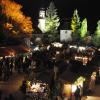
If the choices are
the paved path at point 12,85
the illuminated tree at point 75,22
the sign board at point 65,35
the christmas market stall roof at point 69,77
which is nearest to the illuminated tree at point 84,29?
the illuminated tree at point 75,22

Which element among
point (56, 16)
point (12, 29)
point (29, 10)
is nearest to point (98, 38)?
point (56, 16)

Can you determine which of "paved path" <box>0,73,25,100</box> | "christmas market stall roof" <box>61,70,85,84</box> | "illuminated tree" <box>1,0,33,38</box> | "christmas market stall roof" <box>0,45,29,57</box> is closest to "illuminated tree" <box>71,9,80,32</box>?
"illuminated tree" <box>1,0,33,38</box>

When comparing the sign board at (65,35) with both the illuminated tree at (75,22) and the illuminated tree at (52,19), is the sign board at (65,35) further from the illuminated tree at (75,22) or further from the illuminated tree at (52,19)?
the illuminated tree at (52,19)

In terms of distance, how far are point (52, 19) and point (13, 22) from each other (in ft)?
53.2

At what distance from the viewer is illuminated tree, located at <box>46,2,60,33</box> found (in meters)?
61.0

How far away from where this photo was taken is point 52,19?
203 ft

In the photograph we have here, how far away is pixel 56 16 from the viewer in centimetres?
6241

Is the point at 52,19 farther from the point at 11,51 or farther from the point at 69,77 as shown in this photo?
the point at 69,77

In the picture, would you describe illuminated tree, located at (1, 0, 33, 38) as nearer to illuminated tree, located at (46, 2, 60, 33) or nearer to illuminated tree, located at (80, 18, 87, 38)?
illuminated tree, located at (46, 2, 60, 33)

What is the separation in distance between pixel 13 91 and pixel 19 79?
3616 millimetres

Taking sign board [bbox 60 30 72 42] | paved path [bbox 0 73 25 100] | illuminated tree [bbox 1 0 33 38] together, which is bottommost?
paved path [bbox 0 73 25 100]

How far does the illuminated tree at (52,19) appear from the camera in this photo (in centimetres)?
6100

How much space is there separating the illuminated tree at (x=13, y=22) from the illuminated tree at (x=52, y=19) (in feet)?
35.6

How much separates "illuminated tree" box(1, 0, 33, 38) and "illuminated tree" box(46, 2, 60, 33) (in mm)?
10853
